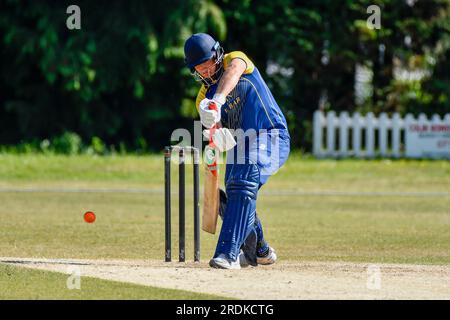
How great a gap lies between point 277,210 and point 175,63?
994cm

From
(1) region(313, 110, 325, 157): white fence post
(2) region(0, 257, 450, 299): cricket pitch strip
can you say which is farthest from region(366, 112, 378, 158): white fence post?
(2) region(0, 257, 450, 299): cricket pitch strip

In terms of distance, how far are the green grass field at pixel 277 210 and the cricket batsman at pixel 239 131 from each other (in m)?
1.49

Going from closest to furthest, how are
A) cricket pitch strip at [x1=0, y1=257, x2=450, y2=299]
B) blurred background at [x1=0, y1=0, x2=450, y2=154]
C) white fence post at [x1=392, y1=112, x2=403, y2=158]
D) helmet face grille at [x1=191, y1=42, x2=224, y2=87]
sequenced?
cricket pitch strip at [x1=0, y1=257, x2=450, y2=299]
helmet face grille at [x1=191, y1=42, x2=224, y2=87]
blurred background at [x1=0, y1=0, x2=450, y2=154]
white fence post at [x1=392, y1=112, x2=403, y2=158]

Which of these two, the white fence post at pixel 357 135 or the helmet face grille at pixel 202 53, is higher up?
the helmet face grille at pixel 202 53

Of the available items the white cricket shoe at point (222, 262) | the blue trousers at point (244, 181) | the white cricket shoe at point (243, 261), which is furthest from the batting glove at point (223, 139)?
the white cricket shoe at point (243, 261)

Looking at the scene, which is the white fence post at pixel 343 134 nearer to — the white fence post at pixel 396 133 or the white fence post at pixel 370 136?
the white fence post at pixel 370 136

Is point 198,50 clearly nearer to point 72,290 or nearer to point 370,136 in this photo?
point 72,290

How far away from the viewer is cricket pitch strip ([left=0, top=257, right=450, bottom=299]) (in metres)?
7.83

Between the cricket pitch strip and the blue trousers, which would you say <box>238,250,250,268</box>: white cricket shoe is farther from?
the blue trousers

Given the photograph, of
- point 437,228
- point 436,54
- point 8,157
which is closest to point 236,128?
point 437,228

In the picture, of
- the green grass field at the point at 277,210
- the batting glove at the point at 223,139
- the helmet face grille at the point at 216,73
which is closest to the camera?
the batting glove at the point at 223,139

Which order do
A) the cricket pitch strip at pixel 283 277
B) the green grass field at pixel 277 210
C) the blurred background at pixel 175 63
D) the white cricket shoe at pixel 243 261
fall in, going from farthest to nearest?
1. the blurred background at pixel 175 63
2. the green grass field at pixel 277 210
3. the white cricket shoe at pixel 243 261
4. the cricket pitch strip at pixel 283 277

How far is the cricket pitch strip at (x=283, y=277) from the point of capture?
7828mm

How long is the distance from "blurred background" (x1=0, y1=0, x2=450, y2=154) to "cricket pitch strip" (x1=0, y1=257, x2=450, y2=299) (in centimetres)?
1452
